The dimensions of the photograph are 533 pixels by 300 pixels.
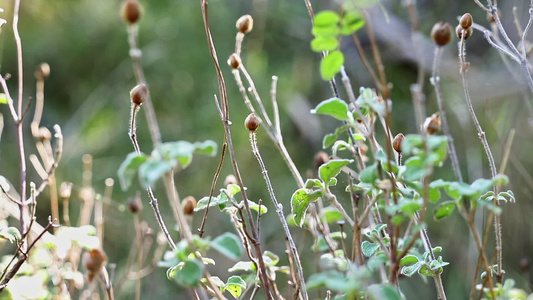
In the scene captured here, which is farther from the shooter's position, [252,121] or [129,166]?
[252,121]

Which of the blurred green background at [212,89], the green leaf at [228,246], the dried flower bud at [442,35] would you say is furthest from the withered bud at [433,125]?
the blurred green background at [212,89]

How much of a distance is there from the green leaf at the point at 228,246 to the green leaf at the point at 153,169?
66 millimetres

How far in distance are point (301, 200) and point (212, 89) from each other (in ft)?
5.81

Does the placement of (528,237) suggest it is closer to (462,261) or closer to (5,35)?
(462,261)

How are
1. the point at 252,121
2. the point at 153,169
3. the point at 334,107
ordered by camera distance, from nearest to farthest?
the point at 153,169 < the point at 334,107 < the point at 252,121

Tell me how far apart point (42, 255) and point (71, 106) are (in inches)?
66.7

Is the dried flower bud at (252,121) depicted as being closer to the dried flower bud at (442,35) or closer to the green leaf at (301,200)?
the green leaf at (301,200)

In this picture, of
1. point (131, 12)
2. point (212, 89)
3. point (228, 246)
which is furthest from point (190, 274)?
point (212, 89)

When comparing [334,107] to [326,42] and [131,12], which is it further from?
[131,12]

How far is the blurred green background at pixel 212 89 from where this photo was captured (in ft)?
6.89

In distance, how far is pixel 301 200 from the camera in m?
0.54

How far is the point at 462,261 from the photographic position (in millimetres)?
2072

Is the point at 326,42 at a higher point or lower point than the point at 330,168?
higher

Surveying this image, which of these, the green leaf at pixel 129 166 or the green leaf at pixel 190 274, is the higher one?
the green leaf at pixel 129 166
